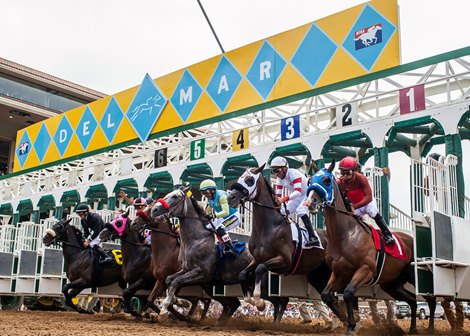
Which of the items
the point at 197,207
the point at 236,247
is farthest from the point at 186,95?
the point at 236,247

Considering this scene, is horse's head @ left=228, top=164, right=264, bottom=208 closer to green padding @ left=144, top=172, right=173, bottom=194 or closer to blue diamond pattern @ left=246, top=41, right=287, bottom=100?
blue diamond pattern @ left=246, top=41, right=287, bottom=100

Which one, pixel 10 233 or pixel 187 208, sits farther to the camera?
pixel 10 233

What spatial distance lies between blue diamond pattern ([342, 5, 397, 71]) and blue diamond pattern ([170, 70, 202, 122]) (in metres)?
4.39

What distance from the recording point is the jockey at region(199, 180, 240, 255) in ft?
A: 29.4

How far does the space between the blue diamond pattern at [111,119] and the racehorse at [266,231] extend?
10402mm

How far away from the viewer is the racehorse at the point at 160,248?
9.19 metres

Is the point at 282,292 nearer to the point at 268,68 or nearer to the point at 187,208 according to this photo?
the point at 187,208

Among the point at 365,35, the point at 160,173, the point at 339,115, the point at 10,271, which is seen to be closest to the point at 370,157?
the point at 339,115

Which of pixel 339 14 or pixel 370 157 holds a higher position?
pixel 339 14

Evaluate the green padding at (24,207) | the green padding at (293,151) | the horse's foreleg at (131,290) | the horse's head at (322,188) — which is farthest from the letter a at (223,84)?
the horse's head at (322,188)

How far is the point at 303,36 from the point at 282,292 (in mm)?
6672

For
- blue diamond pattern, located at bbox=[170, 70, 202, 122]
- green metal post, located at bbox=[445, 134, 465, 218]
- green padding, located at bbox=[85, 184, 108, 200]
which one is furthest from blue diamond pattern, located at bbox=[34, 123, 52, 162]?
green metal post, located at bbox=[445, 134, 465, 218]

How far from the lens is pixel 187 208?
29.6 feet

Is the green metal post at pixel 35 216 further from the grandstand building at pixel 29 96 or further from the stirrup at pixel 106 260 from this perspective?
the grandstand building at pixel 29 96
